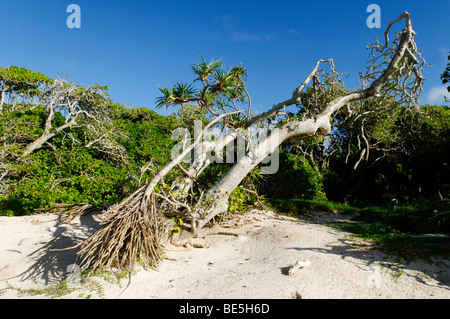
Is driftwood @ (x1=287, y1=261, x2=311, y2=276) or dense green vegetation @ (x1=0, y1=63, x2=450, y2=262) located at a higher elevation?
dense green vegetation @ (x1=0, y1=63, x2=450, y2=262)

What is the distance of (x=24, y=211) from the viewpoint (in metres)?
6.06

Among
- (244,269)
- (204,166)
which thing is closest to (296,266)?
(244,269)

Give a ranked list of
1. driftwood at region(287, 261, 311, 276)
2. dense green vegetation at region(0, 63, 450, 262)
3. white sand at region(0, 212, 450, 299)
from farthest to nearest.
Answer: dense green vegetation at region(0, 63, 450, 262) → driftwood at region(287, 261, 311, 276) → white sand at region(0, 212, 450, 299)

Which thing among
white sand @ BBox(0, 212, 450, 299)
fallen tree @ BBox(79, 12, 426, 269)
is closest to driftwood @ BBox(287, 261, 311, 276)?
white sand @ BBox(0, 212, 450, 299)

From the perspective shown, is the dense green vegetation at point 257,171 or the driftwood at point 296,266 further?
the dense green vegetation at point 257,171

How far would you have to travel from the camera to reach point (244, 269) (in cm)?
325

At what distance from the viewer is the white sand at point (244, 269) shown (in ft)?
8.64

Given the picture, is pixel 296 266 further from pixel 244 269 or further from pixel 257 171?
pixel 257 171

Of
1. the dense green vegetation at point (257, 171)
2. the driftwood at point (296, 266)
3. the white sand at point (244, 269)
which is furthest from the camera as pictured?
the dense green vegetation at point (257, 171)

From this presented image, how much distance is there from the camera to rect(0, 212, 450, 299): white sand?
263cm

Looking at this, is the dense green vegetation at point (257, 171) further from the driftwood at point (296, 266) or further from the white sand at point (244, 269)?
the driftwood at point (296, 266)

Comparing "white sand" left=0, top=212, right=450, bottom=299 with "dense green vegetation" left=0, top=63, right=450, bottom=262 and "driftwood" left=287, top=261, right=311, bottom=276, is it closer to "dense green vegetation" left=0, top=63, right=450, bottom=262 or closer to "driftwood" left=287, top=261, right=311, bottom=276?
"driftwood" left=287, top=261, right=311, bottom=276

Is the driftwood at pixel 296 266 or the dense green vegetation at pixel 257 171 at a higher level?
the dense green vegetation at pixel 257 171

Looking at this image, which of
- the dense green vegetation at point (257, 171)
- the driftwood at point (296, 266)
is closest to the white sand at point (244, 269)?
the driftwood at point (296, 266)
